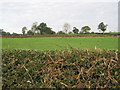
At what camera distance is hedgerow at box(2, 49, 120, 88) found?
2.95 meters

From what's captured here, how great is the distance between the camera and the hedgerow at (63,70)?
116 inches

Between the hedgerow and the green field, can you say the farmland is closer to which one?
the hedgerow

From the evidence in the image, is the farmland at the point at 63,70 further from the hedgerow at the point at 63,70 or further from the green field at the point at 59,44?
the green field at the point at 59,44

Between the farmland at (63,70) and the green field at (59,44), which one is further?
the green field at (59,44)

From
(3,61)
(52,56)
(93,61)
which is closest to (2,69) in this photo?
(3,61)

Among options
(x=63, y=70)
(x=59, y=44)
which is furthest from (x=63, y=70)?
(x=59, y=44)

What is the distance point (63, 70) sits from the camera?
311cm

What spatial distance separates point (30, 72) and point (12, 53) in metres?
0.77

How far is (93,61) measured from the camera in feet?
10.2

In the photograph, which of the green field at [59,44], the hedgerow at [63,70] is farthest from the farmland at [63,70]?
the green field at [59,44]

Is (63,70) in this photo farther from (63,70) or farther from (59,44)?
(59,44)

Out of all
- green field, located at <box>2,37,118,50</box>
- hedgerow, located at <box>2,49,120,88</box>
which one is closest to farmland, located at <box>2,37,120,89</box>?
hedgerow, located at <box>2,49,120,88</box>

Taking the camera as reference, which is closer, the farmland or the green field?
the farmland

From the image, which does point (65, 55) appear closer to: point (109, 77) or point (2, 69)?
point (109, 77)
